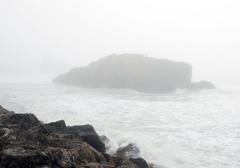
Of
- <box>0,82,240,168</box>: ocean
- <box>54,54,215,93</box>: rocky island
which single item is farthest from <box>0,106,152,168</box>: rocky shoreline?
<box>54,54,215,93</box>: rocky island

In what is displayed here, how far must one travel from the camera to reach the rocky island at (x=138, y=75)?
1734 inches

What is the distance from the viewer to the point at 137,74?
4509 centimetres

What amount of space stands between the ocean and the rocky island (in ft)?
24.4

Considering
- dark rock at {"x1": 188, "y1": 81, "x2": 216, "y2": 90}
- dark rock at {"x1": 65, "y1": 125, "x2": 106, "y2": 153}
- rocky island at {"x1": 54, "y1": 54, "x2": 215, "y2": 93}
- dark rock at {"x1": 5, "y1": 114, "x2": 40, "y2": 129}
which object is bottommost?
dark rock at {"x1": 65, "y1": 125, "x2": 106, "y2": 153}

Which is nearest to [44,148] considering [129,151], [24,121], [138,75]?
[24,121]

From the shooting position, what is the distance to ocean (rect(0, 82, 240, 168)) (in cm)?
1614

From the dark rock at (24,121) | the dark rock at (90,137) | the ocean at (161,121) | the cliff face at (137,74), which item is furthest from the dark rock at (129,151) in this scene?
the cliff face at (137,74)

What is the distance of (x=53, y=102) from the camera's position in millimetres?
30094

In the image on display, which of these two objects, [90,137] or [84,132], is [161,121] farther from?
[90,137]

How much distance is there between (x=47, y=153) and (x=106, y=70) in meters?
37.8

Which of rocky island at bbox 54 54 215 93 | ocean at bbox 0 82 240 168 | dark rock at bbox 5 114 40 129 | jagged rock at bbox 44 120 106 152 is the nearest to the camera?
dark rock at bbox 5 114 40 129

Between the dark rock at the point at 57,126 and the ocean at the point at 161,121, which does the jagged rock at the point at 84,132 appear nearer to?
the dark rock at the point at 57,126

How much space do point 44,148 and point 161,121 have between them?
51.6ft

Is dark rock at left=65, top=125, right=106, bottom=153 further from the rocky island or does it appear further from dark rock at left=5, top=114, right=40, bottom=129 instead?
the rocky island
